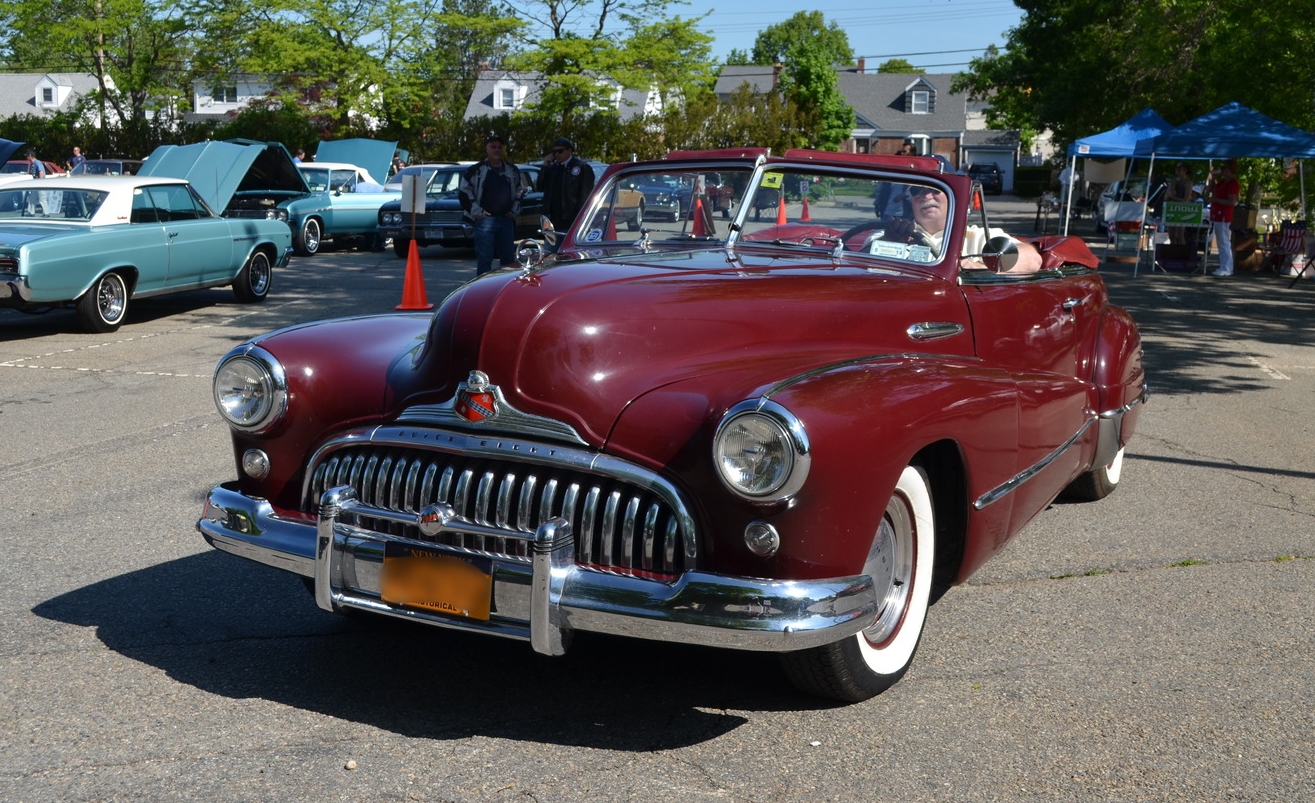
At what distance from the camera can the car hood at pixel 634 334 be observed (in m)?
3.46

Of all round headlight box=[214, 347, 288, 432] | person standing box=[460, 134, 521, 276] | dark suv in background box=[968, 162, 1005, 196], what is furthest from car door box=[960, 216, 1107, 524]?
dark suv in background box=[968, 162, 1005, 196]

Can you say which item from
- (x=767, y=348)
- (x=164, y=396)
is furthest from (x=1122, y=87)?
(x=767, y=348)

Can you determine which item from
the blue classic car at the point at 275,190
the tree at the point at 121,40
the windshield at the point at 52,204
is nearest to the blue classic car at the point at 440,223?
the blue classic car at the point at 275,190

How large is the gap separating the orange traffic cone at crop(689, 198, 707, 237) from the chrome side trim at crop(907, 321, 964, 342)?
110cm

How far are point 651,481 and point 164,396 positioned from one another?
21.6 ft

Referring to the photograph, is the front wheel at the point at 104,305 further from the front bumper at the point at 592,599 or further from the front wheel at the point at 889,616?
the front wheel at the point at 889,616

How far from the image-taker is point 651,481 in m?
3.22

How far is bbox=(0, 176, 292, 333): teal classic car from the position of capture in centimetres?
1107

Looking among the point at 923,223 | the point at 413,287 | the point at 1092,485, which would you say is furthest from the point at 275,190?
the point at 923,223

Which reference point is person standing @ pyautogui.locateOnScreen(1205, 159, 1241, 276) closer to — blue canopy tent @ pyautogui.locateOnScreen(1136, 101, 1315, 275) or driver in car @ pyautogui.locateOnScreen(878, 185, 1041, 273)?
blue canopy tent @ pyautogui.locateOnScreen(1136, 101, 1315, 275)

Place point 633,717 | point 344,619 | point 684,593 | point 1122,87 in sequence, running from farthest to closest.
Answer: point 1122,87, point 344,619, point 633,717, point 684,593

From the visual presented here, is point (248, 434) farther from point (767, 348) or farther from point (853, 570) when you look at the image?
point (853, 570)

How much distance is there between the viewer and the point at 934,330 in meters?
4.32

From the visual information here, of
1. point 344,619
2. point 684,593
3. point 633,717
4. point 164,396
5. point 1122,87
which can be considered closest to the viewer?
point 684,593
